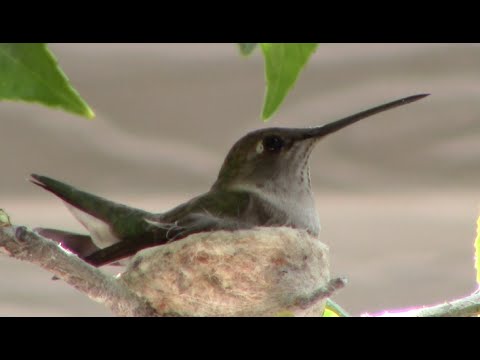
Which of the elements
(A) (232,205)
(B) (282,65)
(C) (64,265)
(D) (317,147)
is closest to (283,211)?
(A) (232,205)

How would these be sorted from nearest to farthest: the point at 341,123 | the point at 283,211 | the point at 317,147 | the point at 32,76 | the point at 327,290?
the point at 32,76 < the point at 327,290 < the point at 341,123 < the point at 283,211 < the point at 317,147

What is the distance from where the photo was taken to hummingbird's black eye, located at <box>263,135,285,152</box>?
173 centimetres

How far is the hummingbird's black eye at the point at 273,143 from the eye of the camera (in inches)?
68.1

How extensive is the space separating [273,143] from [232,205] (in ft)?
Answer: 0.64

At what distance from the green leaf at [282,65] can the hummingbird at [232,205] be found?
941 millimetres

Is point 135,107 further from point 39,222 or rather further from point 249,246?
point 249,246

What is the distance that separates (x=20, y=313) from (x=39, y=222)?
471mm

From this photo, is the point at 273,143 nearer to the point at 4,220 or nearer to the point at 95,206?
the point at 95,206

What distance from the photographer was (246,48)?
45 centimetres

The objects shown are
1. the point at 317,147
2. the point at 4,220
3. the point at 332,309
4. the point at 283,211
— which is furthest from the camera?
the point at 317,147

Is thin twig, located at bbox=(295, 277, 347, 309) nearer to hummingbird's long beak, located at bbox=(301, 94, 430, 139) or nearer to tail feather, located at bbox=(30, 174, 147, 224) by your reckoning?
hummingbird's long beak, located at bbox=(301, 94, 430, 139)

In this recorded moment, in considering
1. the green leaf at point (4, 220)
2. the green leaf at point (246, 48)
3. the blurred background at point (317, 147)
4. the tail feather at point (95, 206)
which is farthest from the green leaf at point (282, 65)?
the blurred background at point (317, 147)

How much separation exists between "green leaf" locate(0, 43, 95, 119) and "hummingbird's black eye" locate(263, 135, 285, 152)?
1.31m
